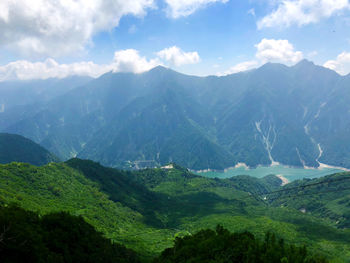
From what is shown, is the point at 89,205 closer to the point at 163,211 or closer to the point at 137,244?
the point at 137,244

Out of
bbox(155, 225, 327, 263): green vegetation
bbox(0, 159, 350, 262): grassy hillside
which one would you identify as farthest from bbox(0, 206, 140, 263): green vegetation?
bbox(0, 159, 350, 262): grassy hillside

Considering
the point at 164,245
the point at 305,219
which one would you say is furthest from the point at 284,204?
the point at 164,245

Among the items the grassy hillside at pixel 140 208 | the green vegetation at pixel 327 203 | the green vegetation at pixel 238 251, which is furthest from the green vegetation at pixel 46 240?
the green vegetation at pixel 327 203

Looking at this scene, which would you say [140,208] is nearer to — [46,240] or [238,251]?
[46,240]

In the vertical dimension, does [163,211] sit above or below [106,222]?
below

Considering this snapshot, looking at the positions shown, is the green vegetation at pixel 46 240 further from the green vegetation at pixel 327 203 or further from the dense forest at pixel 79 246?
the green vegetation at pixel 327 203

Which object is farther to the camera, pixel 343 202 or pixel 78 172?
pixel 343 202

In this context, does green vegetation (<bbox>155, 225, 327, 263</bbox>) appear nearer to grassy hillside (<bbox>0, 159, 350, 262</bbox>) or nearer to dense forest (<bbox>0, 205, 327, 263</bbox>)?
dense forest (<bbox>0, 205, 327, 263</bbox>)
